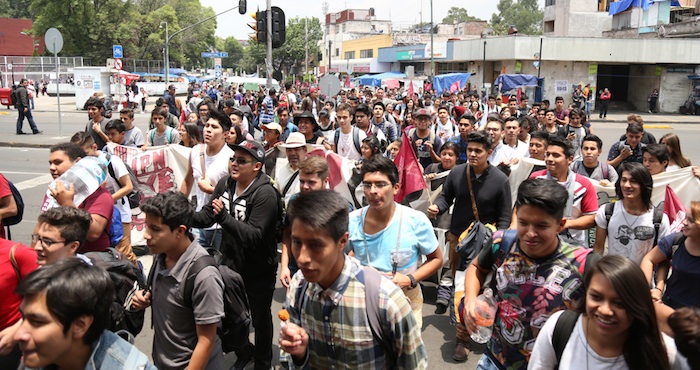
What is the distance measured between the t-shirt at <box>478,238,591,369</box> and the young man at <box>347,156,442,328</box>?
2.24 ft

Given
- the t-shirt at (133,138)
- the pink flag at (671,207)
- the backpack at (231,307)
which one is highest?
the t-shirt at (133,138)

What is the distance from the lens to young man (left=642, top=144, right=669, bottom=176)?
20.9 feet

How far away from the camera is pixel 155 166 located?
848 centimetres

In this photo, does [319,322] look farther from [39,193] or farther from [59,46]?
[59,46]

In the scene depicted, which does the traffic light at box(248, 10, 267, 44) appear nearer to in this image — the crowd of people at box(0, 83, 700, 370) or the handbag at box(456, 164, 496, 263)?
the crowd of people at box(0, 83, 700, 370)

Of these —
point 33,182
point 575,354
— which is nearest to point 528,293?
point 575,354

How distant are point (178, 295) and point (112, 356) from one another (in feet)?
2.90

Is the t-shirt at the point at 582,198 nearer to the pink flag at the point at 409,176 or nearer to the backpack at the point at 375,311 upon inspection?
the pink flag at the point at 409,176

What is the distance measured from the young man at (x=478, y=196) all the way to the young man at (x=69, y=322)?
3.35m

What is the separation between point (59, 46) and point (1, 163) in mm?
4580

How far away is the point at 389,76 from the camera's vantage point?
4438cm

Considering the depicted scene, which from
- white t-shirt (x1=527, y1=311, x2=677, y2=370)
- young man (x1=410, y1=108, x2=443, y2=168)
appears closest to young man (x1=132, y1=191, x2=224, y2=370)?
white t-shirt (x1=527, y1=311, x2=677, y2=370)

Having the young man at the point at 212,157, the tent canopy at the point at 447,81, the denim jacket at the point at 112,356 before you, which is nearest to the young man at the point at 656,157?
the young man at the point at 212,157

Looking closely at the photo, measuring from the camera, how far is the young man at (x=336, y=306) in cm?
239
